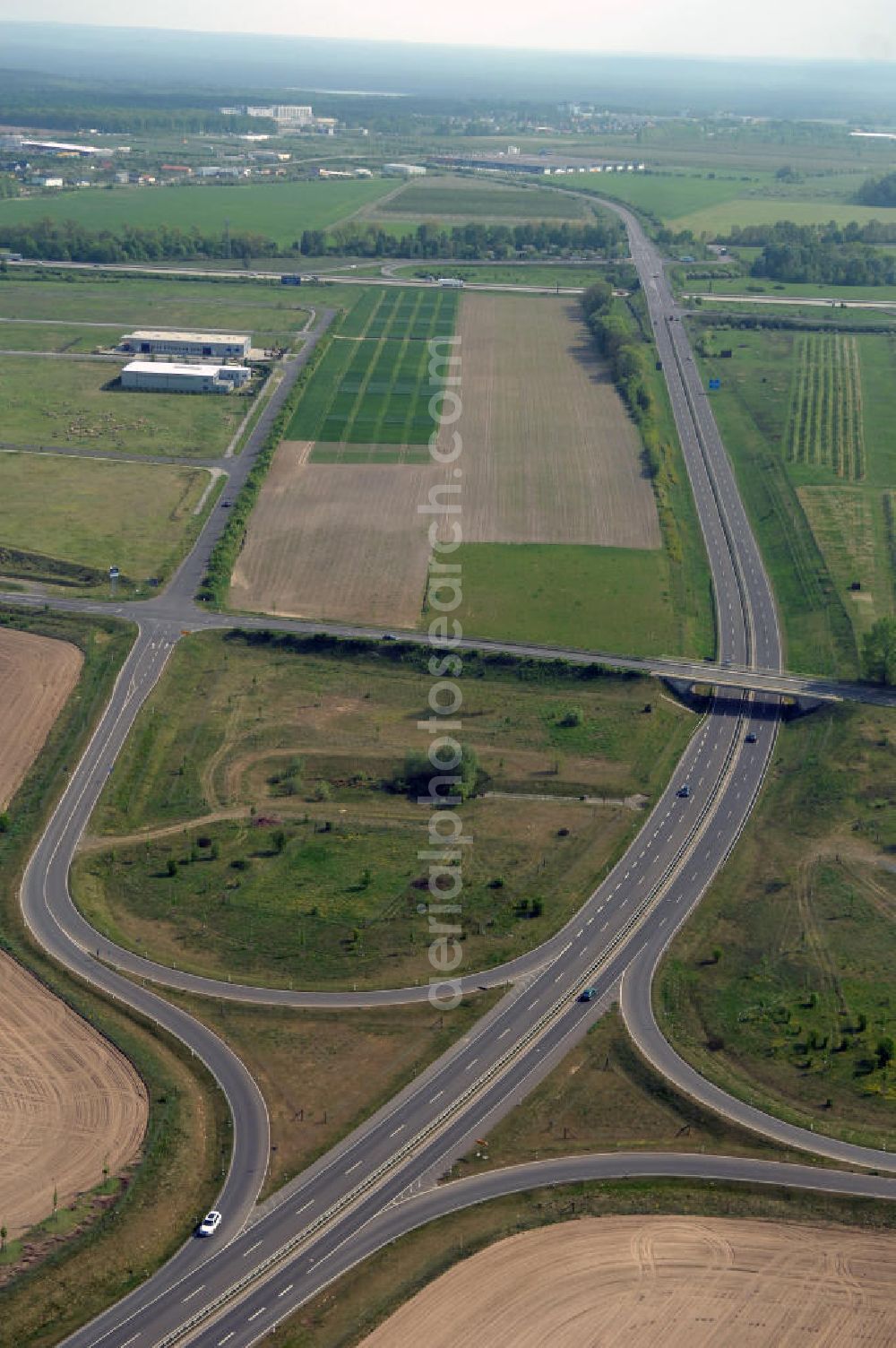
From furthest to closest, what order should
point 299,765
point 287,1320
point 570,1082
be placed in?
point 299,765 → point 570,1082 → point 287,1320

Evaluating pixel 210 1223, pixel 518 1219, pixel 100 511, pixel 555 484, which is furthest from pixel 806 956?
pixel 100 511

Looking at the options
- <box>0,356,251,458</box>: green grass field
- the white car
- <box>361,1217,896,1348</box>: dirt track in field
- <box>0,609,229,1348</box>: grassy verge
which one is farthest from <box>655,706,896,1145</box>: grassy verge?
<box>0,356,251,458</box>: green grass field

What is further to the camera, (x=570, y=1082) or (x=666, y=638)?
(x=666, y=638)

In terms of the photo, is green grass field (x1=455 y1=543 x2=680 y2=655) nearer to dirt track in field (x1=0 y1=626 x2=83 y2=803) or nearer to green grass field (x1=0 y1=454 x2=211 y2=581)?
green grass field (x1=0 y1=454 x2=211 y2=581)

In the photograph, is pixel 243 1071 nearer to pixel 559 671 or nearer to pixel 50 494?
pixel 559 671

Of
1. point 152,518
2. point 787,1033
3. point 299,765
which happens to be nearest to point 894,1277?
point 787,1033


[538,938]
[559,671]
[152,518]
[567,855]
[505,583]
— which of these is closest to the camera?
[538,938]

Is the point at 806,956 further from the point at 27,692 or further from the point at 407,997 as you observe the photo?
the point at 27,692
